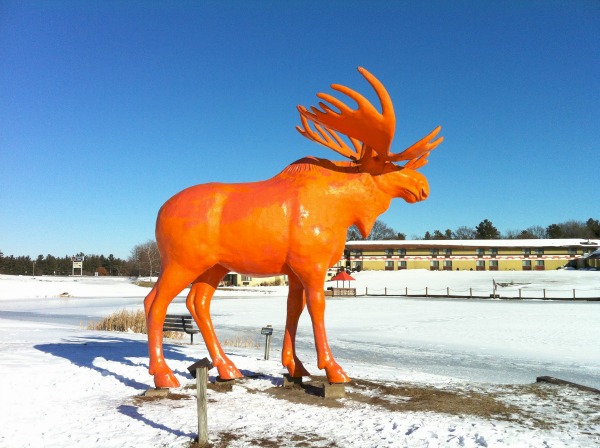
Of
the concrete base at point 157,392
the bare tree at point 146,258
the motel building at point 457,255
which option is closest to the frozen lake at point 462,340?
the concrete base at point 157,392

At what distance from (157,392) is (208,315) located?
3.51 feet

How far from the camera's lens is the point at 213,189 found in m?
5.78

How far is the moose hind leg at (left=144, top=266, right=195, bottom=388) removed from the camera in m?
5.56

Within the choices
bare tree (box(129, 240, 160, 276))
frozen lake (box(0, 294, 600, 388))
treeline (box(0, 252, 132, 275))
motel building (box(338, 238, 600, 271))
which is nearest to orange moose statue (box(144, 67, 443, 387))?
frozen lake (box(0, 294, 600, 388))

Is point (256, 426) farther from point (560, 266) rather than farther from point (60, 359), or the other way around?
point (560, 266)

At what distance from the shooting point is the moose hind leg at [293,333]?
5.96 metres

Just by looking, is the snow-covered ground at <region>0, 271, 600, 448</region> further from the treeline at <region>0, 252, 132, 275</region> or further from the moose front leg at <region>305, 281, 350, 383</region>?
the treeline at <region>0, 252, 132, 275</region>

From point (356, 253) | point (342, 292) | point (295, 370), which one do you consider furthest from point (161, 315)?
point (356, 253)

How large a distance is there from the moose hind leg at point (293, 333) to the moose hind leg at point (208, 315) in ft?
2.27

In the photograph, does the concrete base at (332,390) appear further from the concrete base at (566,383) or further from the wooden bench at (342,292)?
the wooden bench at (342,292)

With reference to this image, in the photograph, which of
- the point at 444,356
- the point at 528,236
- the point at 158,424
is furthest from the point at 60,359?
the point at 528,236

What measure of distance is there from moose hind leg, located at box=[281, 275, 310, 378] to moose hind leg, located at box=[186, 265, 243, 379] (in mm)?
692

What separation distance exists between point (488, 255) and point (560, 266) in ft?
26.5

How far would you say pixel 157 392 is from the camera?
5.50 m
